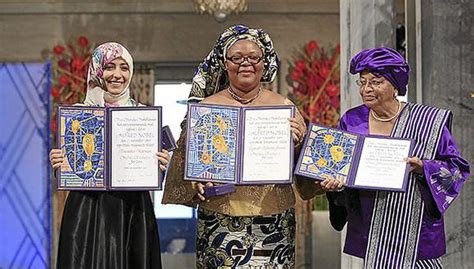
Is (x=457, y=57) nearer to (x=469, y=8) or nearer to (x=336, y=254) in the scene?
(x=469, y=8)

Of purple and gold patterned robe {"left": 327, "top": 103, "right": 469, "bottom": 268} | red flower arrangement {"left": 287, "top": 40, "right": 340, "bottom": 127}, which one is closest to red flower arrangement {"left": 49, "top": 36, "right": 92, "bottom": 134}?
red flower arrangement {"left": 287, "top": 40, "right": 340, "bottom": 127}

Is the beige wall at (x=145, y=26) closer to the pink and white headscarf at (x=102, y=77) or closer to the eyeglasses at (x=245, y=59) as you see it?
the pink and white headscarf at (x=102, y=77)

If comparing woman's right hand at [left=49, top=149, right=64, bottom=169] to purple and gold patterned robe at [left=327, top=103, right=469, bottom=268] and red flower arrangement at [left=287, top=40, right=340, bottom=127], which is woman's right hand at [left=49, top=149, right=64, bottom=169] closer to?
purple and gold patterned robe at [left=327, top=103, right=469, bottom=268]

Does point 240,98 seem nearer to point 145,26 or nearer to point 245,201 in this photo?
point 245,201

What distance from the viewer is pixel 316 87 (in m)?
7.96

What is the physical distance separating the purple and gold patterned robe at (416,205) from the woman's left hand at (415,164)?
0.11 ft

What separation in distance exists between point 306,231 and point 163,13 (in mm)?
2561

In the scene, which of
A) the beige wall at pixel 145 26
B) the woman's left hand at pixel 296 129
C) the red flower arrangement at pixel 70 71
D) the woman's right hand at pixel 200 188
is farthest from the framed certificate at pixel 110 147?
the beige wall at pixel 145 26

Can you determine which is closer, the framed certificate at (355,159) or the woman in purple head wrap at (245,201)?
the framed certificate at (355,159)

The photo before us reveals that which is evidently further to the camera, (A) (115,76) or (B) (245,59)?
(A) (115,76)

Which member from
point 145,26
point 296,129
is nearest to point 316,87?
point 145,26

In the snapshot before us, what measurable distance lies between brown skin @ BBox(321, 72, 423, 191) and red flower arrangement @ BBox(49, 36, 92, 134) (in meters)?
5.23

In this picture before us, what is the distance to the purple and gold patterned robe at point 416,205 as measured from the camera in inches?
117

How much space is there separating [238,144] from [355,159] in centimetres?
43
